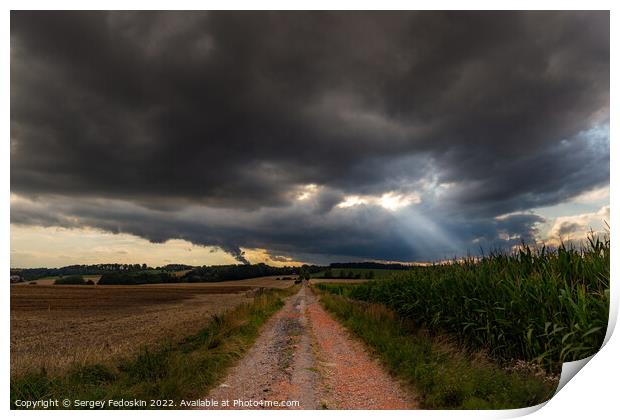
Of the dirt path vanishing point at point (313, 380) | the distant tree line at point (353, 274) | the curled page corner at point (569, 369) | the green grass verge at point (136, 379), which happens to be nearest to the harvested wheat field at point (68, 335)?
the green grass verge at point (136, 379)

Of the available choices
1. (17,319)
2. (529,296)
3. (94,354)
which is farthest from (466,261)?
(17,319)

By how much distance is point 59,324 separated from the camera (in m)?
13.3

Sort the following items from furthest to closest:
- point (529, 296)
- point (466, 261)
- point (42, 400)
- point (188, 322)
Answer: point (188, 322) → point (466, 261) → point (529, 296) → point (42, 400)

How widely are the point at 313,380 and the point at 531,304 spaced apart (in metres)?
4.08

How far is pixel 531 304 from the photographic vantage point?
6133 millimetres

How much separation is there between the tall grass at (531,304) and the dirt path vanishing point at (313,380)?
88.1 inches

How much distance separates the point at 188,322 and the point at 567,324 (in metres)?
12.7

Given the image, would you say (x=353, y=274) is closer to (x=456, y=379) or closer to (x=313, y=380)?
(x=313, y=380)

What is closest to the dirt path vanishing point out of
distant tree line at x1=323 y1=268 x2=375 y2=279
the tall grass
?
the tall grass

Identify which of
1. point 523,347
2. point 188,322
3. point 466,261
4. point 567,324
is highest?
point 466,261

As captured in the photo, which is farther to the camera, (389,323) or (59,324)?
(59,324)

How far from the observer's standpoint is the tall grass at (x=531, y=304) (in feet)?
17.1

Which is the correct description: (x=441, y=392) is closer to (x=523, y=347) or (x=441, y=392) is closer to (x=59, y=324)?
(x=523, y=347)

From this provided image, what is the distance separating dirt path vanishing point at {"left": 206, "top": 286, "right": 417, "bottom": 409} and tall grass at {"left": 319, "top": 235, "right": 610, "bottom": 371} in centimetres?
224
